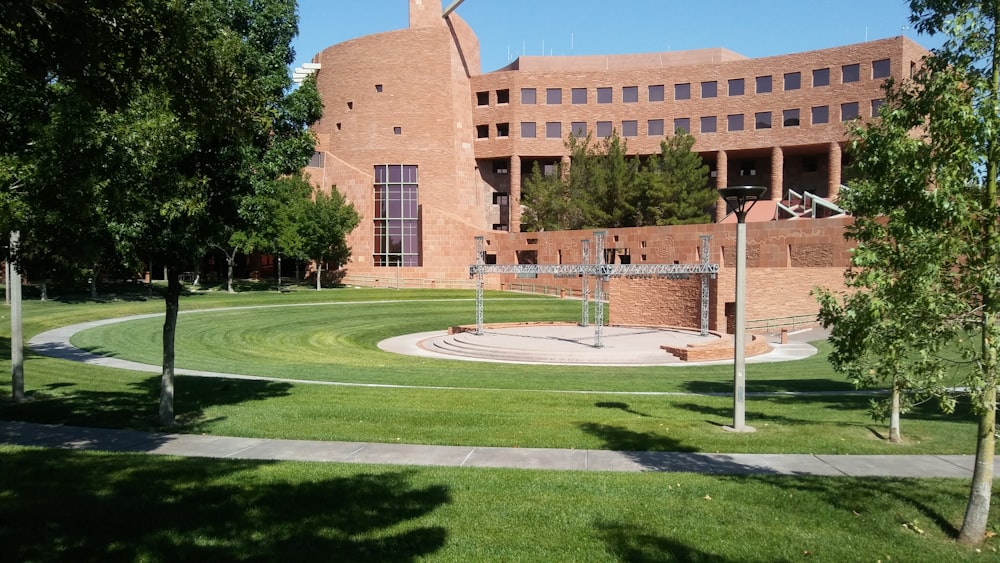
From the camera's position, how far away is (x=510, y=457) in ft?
28.4

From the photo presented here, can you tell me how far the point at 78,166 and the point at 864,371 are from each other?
926 centimetres

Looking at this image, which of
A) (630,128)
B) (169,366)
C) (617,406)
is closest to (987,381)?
(617,406)

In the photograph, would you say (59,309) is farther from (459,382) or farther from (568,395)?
(568,395)

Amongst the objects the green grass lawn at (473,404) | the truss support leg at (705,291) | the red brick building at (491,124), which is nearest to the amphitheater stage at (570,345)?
the truss support leg at (705,291)

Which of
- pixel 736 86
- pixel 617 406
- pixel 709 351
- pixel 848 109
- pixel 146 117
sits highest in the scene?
pixel 736 86

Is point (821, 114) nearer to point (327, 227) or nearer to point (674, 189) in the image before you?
point (674, 189)

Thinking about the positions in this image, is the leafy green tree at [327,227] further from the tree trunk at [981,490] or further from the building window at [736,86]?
the tree trunk at [981,490]

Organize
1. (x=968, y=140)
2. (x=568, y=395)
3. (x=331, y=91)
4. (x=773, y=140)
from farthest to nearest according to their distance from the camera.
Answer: (x=331, y=91) < (x=773, y=140) < (x=568, y=395) < (x=968, y=140)

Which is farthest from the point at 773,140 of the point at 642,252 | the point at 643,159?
the point at 642,252

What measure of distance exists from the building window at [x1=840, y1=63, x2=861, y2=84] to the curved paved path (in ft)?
196

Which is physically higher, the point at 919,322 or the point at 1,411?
the point at 919,322

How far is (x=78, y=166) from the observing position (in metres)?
7.46

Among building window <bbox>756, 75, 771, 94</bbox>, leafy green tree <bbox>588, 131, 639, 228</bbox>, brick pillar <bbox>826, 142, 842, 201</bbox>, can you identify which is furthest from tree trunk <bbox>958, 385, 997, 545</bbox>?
building window <bbox>756, 75, 771, 94</bbox>

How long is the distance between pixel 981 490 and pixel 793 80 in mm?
64425
